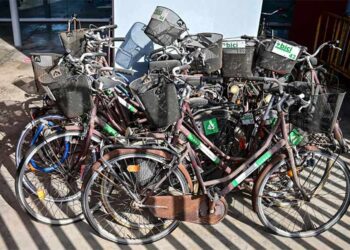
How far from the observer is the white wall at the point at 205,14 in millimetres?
5480

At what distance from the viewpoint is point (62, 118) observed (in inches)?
145

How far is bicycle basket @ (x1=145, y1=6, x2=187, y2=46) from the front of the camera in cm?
471

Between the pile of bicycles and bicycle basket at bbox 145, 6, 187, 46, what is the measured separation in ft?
1.45

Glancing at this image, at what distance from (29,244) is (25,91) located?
10.8 feet

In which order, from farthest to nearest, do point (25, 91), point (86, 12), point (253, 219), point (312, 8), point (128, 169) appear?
point (86, 12) → point (312, 8) → point (25, 91) → point (253, 219) → point (128, 169)

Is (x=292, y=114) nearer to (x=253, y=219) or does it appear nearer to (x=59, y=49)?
(x=253, y=219)

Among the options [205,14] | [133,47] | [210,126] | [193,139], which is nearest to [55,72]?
[193,139]

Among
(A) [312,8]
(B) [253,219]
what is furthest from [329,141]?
(A) [312,8]

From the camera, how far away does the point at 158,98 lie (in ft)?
10.1

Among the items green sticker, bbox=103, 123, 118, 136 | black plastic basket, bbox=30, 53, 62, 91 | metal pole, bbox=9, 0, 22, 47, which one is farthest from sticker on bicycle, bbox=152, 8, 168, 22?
metal pole, bbox=9, 0, 22, 47

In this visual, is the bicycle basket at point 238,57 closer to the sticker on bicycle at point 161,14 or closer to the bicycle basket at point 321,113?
the sticker on bicycle at point 161,14

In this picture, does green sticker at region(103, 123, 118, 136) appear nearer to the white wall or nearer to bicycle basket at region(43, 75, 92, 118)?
bicycle basket at region(43, 75, 92, 118)

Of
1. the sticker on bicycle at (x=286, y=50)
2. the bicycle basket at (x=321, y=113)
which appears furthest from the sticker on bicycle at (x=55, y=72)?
the sticker on bicycle at (x=286, y=50)

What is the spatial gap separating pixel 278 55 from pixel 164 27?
134 cm
